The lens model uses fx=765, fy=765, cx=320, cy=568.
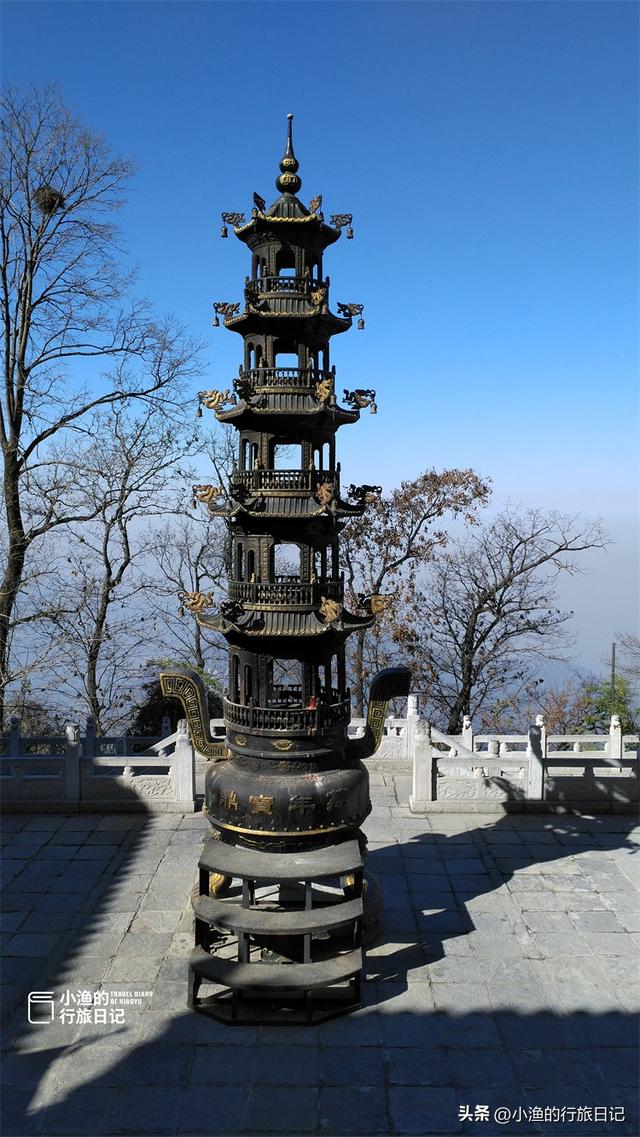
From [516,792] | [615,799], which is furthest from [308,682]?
[615,799]

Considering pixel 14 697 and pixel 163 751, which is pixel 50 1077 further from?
pixel 14 697

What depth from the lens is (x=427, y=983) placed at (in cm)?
996

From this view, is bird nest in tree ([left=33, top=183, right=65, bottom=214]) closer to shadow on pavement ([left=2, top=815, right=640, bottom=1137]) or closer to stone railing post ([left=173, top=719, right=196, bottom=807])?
stone railing post ([left=173, top=719, right=196, bottom=807])

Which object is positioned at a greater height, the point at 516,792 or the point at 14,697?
the point at 14,697

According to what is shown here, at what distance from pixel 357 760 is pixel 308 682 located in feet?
5.36

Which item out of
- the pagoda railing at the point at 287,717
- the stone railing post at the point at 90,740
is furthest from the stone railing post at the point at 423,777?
the stone railing post at the point at 90,740

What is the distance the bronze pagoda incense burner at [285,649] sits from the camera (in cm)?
991

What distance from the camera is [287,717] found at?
10461mm

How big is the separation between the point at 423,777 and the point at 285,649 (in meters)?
6.73

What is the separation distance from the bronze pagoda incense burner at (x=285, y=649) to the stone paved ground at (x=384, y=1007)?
82 cm

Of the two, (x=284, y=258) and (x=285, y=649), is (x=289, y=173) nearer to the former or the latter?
(x=284, y=258)
